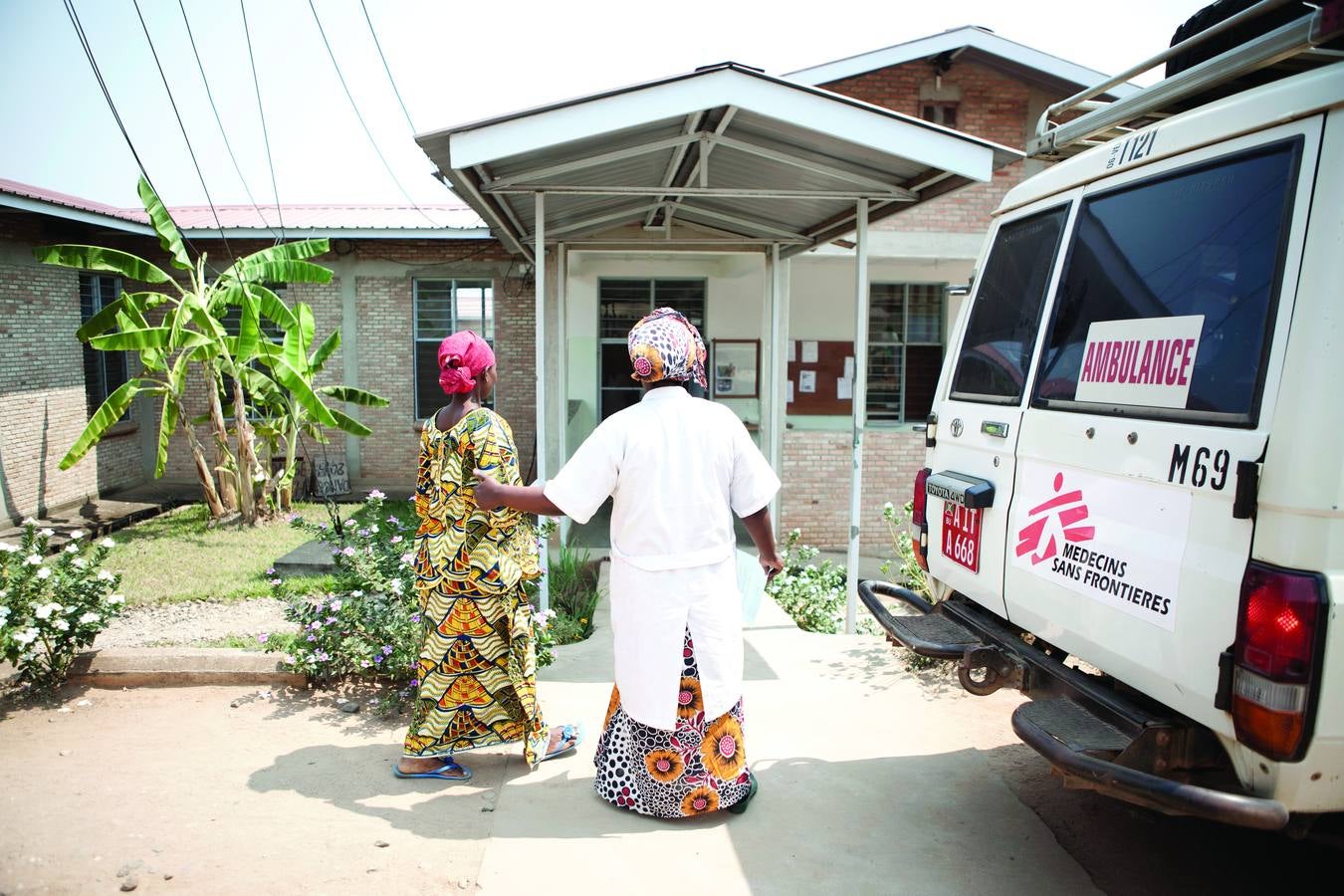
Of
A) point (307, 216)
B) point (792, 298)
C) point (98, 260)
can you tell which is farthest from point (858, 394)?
point (307, 216)

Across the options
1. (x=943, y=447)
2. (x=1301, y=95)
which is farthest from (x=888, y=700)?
(x=1301, y=95)

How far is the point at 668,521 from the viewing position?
11.2 feet

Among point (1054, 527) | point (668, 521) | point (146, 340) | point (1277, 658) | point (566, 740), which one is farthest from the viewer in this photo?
point (146, 340)

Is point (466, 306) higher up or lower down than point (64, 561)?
higher up

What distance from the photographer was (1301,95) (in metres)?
2.43

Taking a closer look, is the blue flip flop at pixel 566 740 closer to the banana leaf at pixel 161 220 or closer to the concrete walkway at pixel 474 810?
the concrete walkway at pixel 474 810

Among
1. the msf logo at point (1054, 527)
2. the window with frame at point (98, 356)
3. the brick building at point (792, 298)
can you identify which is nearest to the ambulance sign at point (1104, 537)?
the msf logo at point (1054, 527)

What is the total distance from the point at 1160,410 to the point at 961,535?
1.16 m

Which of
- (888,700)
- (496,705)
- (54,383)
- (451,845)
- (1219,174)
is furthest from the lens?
(54,383)

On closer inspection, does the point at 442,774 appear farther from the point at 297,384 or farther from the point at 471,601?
the point at 297,384

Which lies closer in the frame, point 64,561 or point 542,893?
point 542,893

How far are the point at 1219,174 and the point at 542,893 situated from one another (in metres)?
3.27

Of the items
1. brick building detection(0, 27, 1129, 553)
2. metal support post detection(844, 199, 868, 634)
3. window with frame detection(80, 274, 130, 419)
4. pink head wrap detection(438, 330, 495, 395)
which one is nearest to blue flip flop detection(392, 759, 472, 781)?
pink head wrap detection(438, 330, 495, 395)

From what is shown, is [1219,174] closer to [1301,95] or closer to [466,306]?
[1301,95]
